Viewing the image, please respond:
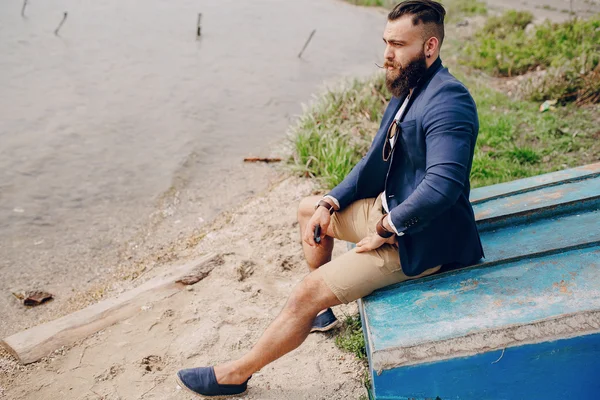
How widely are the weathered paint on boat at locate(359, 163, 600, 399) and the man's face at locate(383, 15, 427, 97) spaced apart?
0.95 meters

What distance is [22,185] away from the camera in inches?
257

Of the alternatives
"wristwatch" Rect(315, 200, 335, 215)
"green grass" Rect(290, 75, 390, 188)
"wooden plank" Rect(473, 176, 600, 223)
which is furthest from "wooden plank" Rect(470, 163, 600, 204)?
"green grass" Rect(290, 75, 390, 188)

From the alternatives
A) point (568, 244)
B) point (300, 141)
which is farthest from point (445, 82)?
point (300, 141)

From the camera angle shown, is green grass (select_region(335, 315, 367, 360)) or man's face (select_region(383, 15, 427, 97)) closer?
man's face (select_region(383, 15, 427, 97))

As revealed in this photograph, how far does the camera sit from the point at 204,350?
315cm

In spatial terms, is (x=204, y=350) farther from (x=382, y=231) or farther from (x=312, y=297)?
(x=382, y=231)

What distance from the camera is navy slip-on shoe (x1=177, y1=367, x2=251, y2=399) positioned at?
2.64 m

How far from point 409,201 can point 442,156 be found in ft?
0.78

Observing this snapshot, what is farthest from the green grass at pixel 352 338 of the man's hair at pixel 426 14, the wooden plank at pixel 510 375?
the man's hair at pixel 426 14

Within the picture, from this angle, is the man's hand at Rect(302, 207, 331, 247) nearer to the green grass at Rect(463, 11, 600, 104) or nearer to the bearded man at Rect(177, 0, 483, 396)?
the bearded man at Rect(177, 0, 483, 396)

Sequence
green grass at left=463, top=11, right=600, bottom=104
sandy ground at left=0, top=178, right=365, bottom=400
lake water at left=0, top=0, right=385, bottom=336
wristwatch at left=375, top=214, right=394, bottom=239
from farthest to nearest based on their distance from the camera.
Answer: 1. green grass at left=463, top=11, right=600, bottom=104
2. lake water at left=0, top=0, right=385, bottom=336
3. sandy ground at left=0, top=178, right=365, bottom=400
4. wristwatch at left=375, top=214, right=394, bottom=239

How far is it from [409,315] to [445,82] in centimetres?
104

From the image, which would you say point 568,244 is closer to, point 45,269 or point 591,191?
point 591,191

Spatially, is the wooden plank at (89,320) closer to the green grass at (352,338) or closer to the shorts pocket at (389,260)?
the green grass at (352,338)
